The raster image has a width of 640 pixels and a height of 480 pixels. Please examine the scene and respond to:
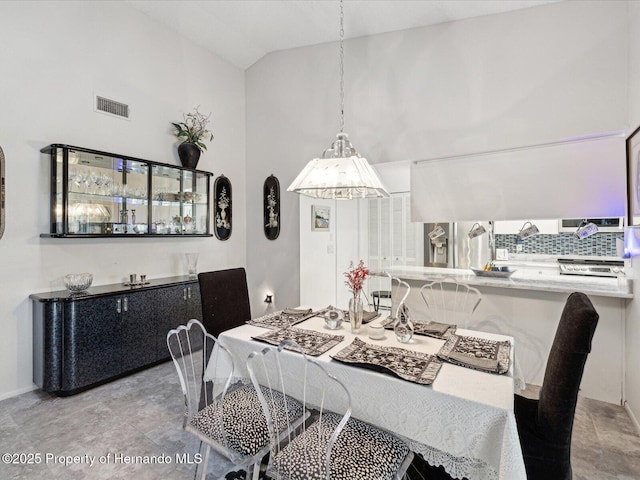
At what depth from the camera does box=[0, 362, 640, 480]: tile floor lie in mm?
1964

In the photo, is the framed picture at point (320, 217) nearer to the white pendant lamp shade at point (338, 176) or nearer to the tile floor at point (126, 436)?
the white pendant lamp shade at point (338, 176)

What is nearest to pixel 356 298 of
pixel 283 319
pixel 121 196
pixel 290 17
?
pixel 283 319

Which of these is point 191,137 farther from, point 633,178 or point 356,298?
point 633,178

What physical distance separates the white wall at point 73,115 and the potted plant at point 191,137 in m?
0.10

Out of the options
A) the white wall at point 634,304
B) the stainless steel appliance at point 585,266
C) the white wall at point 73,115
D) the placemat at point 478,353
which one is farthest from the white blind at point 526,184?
the white wall at point 73,115

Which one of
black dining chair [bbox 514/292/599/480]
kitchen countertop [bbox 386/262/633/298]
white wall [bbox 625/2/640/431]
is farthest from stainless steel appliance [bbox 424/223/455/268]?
black dining chair [bbox 514/292/599/480]

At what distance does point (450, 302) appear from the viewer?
342cm

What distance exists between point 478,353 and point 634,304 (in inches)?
63.5

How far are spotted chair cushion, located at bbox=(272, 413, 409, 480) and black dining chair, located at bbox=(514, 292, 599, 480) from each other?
55 cm

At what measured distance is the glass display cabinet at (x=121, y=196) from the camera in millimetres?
2975

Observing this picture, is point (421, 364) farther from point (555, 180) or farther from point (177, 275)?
point (177, 275)

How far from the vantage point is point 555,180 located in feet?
9.88

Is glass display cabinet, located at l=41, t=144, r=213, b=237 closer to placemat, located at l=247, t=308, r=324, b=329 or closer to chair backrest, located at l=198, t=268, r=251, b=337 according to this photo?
chair backrest, located at l=198, t=268, r=251, b=337

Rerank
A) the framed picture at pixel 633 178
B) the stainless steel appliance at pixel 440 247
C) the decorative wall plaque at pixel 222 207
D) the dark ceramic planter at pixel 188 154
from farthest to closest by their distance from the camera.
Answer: the stainless steel appliance at pixel 440 247 < the decorative wall plaque at pixel 222 207 < the dark ceramic planter at pixel 188 154 < the framed picture at pixel 633 178
